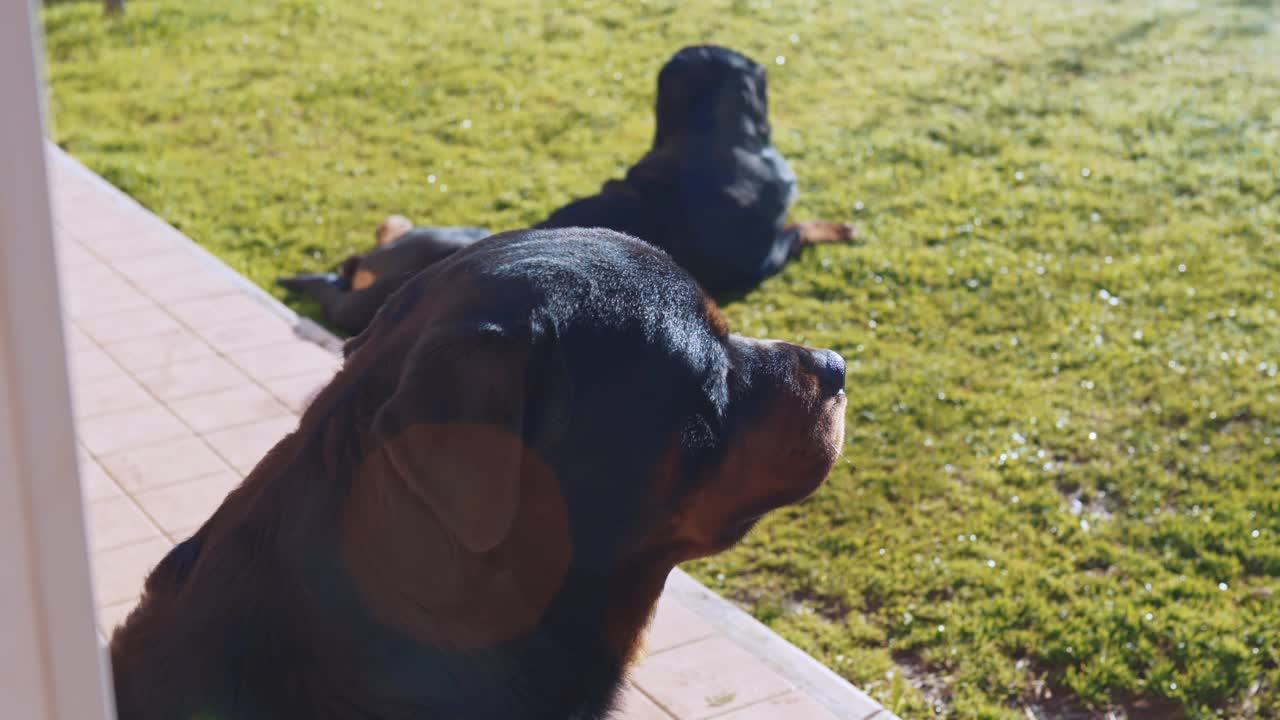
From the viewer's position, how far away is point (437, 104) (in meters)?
9.14

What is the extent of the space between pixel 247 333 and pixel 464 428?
162 inches

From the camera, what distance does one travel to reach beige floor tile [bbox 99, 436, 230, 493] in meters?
4.55

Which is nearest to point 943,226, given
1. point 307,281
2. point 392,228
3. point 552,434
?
point 392,228

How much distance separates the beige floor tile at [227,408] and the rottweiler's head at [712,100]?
2541 mm

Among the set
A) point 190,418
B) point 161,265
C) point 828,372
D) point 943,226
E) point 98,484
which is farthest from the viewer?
point 943,226

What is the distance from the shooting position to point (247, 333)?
5699 millimetres

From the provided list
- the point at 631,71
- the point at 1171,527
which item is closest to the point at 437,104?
the point at 631,71

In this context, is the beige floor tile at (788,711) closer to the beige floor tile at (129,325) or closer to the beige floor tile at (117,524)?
the beige floor tile at (117,524)

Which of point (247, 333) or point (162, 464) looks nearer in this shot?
point (162, 464)

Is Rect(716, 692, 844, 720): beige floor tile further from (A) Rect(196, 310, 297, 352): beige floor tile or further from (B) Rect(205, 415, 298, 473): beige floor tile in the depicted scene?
(A) Rect(196, 310, 297, 352): beige floor tile

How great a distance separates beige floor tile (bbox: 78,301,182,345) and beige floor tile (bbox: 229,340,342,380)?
17.7 inches

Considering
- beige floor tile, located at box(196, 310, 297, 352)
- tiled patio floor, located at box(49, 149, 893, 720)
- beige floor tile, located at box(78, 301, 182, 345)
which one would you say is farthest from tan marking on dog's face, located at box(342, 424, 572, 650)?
beige floor tile, located at box(78, 301, 182, 345)

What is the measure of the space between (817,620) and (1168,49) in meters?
6.91

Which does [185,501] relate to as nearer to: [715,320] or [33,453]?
[715,320]
